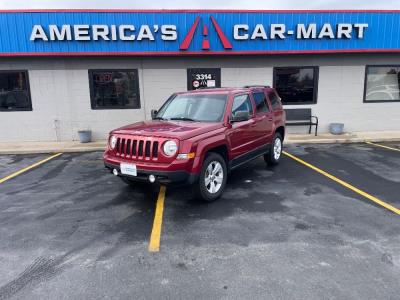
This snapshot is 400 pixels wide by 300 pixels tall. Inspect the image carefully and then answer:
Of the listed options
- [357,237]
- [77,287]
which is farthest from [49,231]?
[357,237]

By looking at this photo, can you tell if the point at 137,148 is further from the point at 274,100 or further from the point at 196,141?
the point at 274,100

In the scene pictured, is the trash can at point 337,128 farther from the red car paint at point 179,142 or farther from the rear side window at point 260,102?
the red car paint at point 179,142

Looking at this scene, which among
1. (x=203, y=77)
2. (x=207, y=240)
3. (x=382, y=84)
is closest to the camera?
(x=207, y=240)

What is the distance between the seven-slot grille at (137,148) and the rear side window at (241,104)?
1852 millimetres

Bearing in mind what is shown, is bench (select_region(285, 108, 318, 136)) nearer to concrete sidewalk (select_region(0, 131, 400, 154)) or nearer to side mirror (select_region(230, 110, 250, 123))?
concrete sidewalk (select_region(0, 131, 400, 154))

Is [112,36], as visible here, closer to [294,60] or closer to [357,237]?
[294,60]

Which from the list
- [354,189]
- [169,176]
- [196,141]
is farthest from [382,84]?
[169,176]

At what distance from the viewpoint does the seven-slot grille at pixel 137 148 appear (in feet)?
16.0

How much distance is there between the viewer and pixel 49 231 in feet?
14.9

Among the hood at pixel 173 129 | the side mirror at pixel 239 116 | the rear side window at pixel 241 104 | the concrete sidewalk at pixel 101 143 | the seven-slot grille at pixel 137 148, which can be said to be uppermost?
the rear side window at pixel 241 104

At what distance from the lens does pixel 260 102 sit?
720cm

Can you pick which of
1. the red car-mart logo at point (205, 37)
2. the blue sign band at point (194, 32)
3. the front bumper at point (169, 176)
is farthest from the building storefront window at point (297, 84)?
the front bumper at point (169, 176)

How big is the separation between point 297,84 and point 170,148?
9.00m

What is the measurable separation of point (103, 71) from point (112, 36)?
1.41 m
